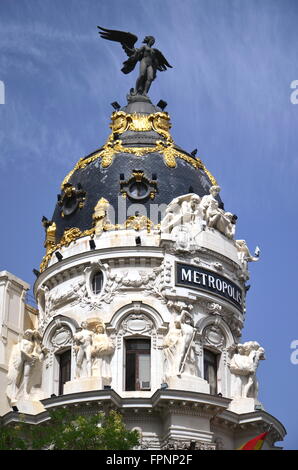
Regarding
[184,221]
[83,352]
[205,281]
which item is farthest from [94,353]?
[184,221]

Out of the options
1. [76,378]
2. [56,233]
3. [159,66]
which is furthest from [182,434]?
[159,66]

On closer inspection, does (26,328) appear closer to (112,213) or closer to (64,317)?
(64,317)

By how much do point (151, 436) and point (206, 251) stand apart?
9.75 m

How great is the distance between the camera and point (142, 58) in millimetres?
65000

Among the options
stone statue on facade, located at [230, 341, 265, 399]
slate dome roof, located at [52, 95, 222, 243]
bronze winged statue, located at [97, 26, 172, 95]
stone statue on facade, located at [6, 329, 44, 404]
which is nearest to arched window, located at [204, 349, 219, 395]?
stone statue on facade, located at [230, 341, 265, 399]

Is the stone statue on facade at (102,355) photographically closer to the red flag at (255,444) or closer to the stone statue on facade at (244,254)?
the red flag at (255,444)

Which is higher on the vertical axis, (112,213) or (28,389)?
(112,213)

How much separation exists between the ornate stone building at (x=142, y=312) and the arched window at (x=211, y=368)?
2.3 inches

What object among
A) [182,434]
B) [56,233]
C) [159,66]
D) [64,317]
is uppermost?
[159,66]

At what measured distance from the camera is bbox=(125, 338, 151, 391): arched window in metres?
53.5

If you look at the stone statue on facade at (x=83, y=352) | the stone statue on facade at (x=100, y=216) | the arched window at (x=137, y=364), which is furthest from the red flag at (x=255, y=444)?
the stone statue on facade at (x=100, y=216)

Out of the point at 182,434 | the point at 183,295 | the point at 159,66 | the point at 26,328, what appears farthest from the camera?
the point at 159,66

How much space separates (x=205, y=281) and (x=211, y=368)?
4.16 meters

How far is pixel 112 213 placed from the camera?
57.1 m
